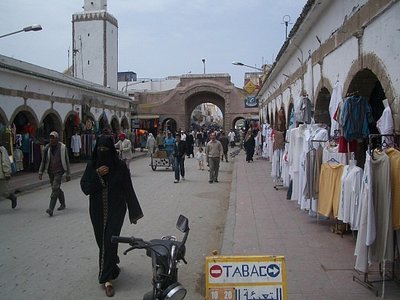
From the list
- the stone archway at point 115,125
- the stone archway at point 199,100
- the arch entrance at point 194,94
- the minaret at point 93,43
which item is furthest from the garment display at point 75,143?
the stone archway at point 199,100

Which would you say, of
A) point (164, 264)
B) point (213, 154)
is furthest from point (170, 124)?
point (164, 264)

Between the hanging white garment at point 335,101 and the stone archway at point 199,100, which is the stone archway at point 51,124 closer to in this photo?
the hanging white garment at point 335,101

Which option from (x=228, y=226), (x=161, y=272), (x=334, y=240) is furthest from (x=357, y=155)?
(x=161, y=272)

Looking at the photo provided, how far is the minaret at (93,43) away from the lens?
42062 millimetres

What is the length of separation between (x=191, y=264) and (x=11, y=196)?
20.3ft

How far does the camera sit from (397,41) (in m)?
5.09

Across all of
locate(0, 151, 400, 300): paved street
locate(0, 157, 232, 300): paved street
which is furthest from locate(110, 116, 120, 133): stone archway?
locate(0, 151, 400, 300): paved street

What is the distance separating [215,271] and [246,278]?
0.76 feet

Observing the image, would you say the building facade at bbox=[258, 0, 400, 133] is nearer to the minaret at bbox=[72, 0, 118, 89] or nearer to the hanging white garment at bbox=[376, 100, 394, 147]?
the hanging white garment at bbox=[376, 100, 394, 147]

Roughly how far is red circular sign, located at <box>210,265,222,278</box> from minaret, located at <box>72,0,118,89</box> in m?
40.5

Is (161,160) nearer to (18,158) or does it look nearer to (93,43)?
(18,158)

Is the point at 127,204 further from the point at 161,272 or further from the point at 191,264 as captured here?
the point at 161,272

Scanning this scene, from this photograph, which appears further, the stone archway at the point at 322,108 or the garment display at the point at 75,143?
the garment display at the point at 75,143

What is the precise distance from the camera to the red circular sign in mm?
3322
